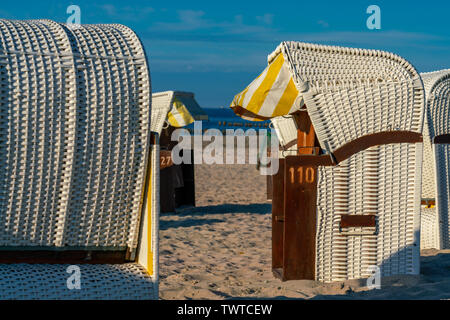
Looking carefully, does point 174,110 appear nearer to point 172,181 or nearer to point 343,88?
point 172,181

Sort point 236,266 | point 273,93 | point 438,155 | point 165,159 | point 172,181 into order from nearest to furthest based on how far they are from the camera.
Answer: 1. point 273,93
2. point 236,266
3. point 438,155
4. point 165,159
5. point 172,181

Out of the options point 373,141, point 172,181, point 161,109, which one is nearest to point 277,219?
point 373,141

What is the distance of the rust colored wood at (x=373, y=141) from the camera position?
5.66m

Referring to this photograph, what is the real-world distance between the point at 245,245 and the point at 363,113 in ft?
10.4

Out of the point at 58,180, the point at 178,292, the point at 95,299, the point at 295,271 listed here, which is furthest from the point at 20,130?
the point at 295,271

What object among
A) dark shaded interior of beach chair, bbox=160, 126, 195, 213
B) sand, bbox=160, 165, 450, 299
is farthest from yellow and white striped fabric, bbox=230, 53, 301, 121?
dark shaded interior of beach chair, bbox=160, 126, 195, 213

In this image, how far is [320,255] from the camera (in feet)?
18.8

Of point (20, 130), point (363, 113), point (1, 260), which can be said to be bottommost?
point (1, 260)

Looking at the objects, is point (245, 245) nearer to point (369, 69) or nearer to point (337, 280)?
point (337, 280)

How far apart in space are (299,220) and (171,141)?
7068 mm

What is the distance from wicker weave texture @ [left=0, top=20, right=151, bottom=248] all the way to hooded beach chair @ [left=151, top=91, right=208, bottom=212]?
19.6ft

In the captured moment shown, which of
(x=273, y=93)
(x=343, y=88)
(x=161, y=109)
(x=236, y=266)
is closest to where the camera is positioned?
(x=343, y=88)

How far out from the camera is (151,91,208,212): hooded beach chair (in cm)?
1104

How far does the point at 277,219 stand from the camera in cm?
619
